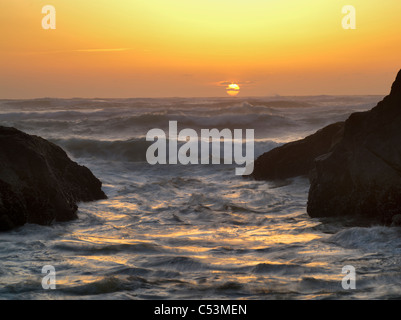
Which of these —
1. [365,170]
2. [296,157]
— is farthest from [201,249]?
[296,157]

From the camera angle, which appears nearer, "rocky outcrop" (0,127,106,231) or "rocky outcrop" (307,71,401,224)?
"rocky outcrop" (0,127,106,231)

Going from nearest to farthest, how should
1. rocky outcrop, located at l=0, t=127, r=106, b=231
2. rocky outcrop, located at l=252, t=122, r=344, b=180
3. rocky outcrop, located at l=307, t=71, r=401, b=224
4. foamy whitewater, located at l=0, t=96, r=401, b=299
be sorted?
foamy whitewater, located at l=0, t=96, r=401, b=299 < rocky outcrop, located at l=0, t=127, r=106, b=231 < rocky outcrop, located at l=307, t=71, r=401, b=224 < rocky outcrop, located at l=252, t=122, r=344, b=180

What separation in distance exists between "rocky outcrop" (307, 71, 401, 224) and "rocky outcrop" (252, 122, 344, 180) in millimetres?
3195

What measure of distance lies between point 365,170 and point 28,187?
425 cm

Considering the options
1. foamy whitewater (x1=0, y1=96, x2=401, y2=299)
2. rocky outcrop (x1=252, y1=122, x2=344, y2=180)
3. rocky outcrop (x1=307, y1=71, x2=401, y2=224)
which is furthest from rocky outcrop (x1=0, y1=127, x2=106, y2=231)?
rocky outcrop (x1=252, y1=122, x2=344, y2=180)

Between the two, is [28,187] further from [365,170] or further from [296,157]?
[296,157]

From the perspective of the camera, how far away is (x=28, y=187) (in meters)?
7.12

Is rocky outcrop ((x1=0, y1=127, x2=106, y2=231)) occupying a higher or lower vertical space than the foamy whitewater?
higher

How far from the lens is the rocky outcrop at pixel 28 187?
6.71 meters

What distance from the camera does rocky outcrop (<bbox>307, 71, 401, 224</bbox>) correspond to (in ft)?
22.4

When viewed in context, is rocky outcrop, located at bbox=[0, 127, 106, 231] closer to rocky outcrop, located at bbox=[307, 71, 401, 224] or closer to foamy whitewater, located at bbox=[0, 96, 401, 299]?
foamy whitewater, located at bbox=[0, 96, 401, 299]

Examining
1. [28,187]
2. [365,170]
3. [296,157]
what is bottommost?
[296,157]
